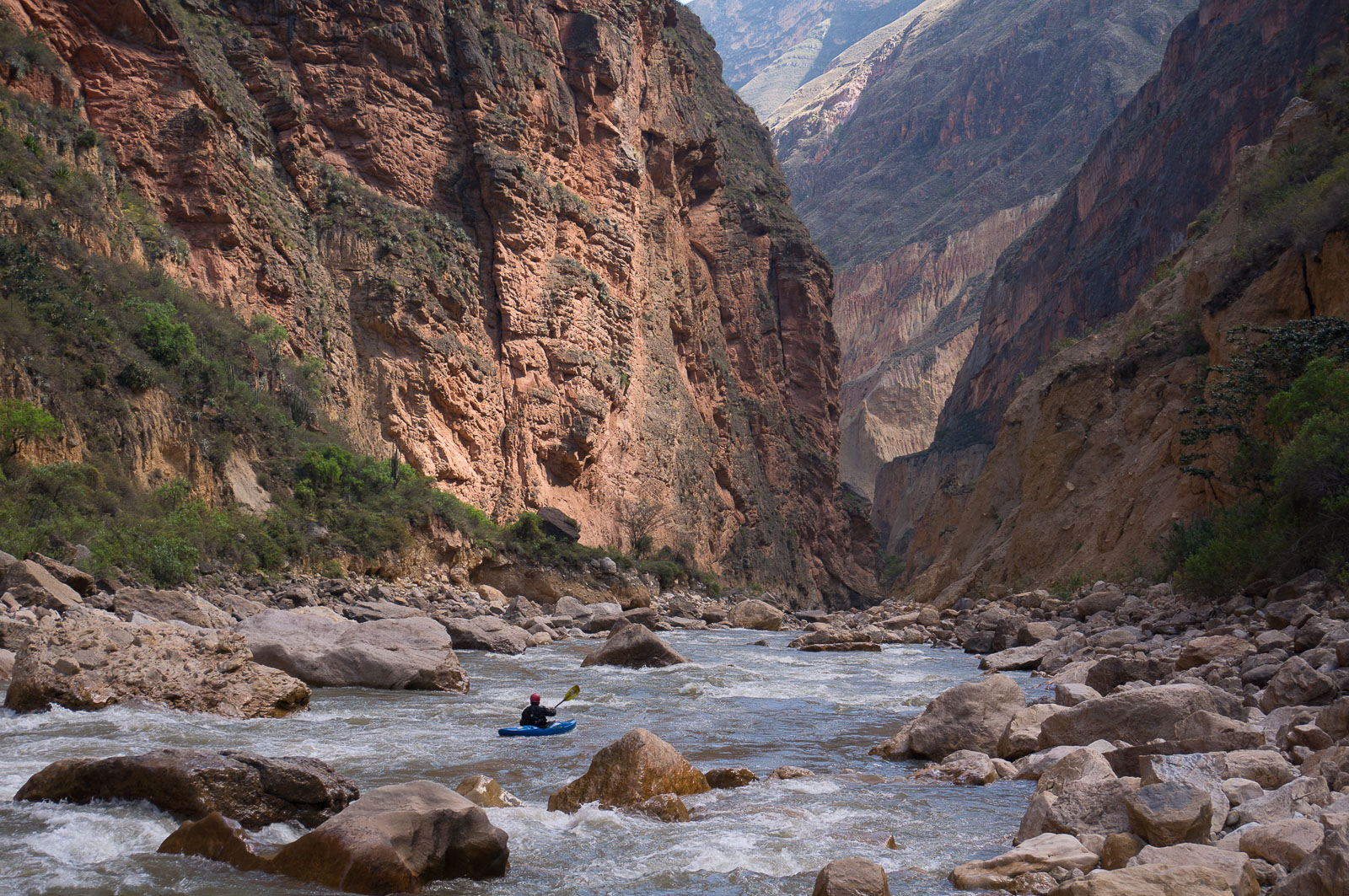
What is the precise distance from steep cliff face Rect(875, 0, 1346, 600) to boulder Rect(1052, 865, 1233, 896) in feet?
57.6

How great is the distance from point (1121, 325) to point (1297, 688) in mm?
28481

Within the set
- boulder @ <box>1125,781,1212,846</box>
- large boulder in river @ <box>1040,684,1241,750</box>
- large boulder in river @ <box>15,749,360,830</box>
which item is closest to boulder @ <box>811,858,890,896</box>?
boulder @ <box>1125,781,1212,846</box>

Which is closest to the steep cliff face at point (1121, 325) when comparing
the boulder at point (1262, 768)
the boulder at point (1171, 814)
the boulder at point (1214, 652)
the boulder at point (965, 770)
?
the boulder at point (1214, 652)

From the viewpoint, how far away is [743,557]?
153 feet

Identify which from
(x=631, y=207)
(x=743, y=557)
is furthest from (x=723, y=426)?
(x=631, y=207)

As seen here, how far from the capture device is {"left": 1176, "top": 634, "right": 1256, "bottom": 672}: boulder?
9.24 metres

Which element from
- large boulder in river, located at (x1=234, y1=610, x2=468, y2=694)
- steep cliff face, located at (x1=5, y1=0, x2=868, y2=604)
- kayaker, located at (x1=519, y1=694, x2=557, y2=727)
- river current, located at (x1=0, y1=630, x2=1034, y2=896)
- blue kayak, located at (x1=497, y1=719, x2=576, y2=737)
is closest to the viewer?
river current, located at (x1=0, y1=630, x2=1034, y2=896)

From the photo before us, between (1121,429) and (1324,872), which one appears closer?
(1324,872)

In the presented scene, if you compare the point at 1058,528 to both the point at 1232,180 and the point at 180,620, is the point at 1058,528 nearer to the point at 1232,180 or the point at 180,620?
the point at 1232,180

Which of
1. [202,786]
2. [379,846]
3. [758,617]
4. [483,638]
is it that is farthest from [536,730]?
[758,617]

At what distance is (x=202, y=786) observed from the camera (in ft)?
17.4

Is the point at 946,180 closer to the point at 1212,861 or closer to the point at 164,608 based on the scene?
the point at 164,608

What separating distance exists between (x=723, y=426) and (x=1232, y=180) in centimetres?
2579

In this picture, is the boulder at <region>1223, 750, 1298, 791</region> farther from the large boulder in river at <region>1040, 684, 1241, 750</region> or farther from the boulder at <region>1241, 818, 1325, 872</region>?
the large boulder in river at <region>1040, 684, 1241, 750</region>
